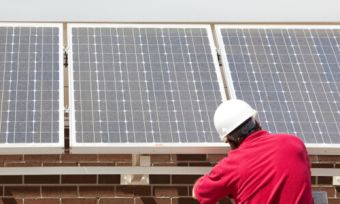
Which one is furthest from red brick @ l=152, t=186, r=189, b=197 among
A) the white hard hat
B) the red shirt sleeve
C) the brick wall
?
the white hard hat

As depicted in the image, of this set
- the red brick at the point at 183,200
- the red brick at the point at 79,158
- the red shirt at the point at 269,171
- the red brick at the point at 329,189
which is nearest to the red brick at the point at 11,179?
the red brick at the point at 79,158

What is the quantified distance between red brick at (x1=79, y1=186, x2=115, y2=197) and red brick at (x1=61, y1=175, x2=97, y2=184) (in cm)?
7

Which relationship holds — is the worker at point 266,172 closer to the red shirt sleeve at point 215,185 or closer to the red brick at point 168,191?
the red shirt sleeve at point 215,185

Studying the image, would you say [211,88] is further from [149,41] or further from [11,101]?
[11,101]

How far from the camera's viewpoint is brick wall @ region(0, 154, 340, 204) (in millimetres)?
9898

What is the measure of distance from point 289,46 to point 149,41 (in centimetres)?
171

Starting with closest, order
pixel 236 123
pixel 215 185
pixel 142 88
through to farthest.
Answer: pixel 215 185 → pixel 236 123 → pixel 142 88

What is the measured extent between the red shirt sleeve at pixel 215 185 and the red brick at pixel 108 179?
3.23 meters

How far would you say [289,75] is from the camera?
408 inches

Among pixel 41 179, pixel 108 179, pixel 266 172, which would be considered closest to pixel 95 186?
pixel 108 179

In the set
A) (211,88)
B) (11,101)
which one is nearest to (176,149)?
(211,88)

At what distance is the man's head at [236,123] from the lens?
6691mm

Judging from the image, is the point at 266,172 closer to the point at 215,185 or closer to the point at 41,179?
the point at 215,185

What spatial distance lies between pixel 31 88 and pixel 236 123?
370cm
